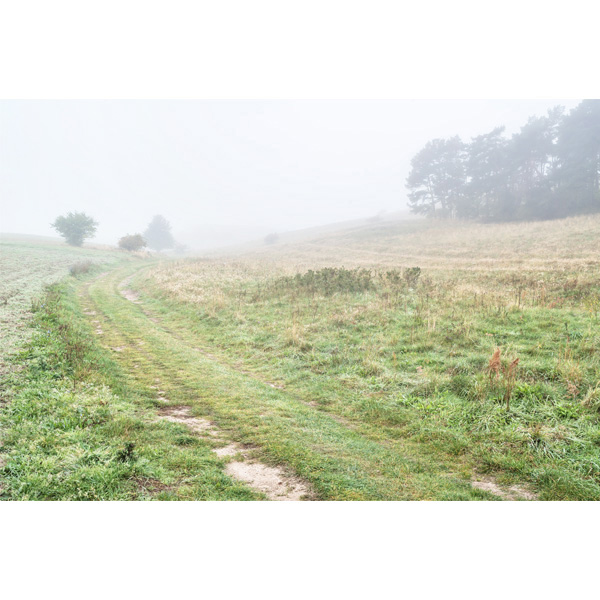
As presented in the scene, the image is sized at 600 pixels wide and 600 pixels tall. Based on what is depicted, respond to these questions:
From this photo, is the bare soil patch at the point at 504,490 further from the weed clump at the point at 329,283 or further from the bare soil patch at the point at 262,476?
the weed clump at the point at 329,283

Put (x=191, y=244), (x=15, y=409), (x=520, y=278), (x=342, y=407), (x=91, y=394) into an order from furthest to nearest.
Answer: (x=191, y=244) < (x=520, y=278) < (x=342, y=407) < (x=91, y=394) < (x=15, y=409)

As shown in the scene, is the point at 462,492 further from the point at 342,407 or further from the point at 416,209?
the point at 416,209

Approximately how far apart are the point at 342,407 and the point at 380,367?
6.15ft

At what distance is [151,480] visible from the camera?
175 inches

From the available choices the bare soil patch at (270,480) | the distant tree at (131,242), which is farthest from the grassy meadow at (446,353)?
the distant tree at (131,242)

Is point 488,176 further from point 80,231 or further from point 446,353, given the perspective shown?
point 80,231

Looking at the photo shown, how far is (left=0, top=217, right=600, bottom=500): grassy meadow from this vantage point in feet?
15.1

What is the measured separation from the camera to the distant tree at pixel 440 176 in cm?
6158

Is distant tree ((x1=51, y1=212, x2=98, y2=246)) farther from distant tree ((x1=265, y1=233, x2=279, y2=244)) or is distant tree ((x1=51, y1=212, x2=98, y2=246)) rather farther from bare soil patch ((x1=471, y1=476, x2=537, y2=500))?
bare soil patch ((x1=471, y1=476, x2=537, y2=500))

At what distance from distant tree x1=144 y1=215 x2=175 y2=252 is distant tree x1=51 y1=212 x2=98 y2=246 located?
1082 inches

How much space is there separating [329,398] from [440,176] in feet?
218

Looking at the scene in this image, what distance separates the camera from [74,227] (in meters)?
56.4

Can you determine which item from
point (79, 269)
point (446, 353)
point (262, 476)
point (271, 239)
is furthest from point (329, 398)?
point (271, 239)

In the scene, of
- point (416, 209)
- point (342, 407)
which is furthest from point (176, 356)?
point (416, 209)
